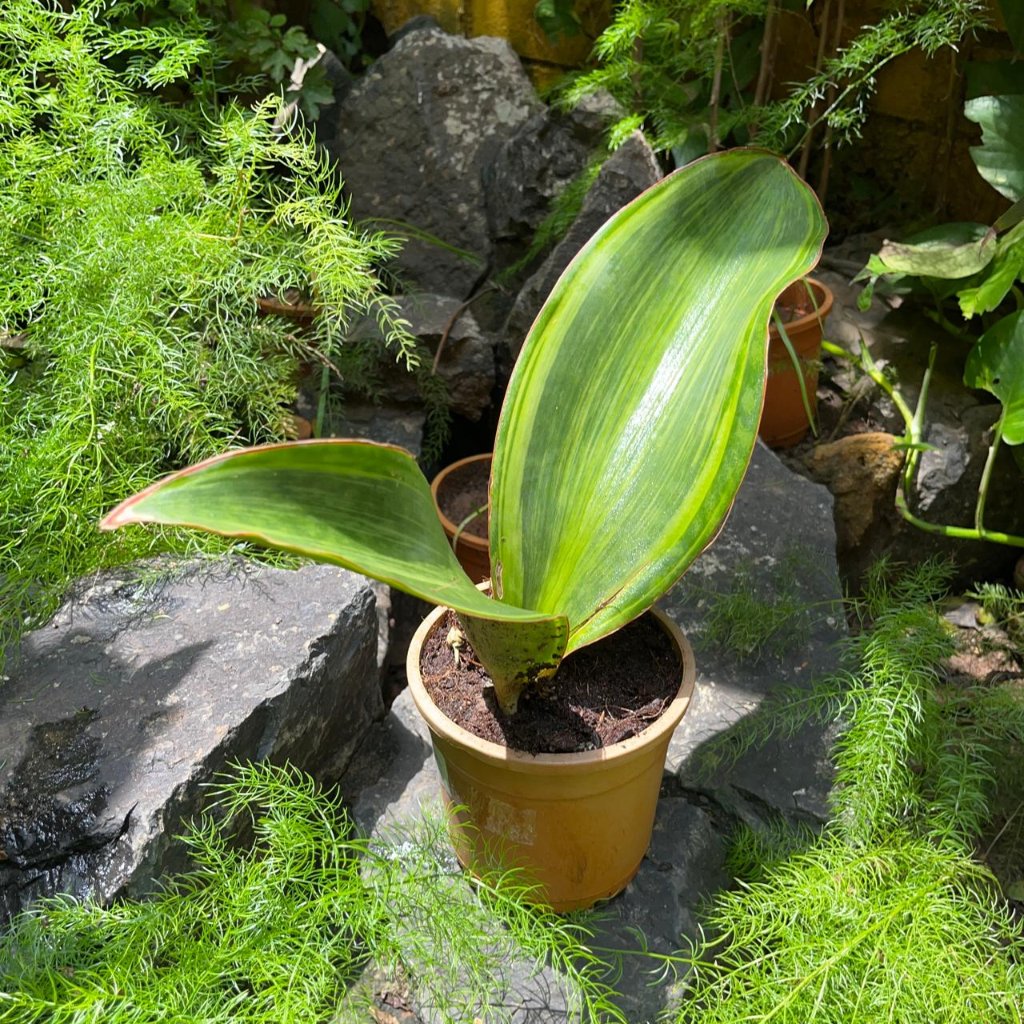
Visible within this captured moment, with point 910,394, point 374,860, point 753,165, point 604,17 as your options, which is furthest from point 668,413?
point 604,17

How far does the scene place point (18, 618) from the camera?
1.38 meters

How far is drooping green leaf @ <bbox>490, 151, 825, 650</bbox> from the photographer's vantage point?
0.99 meters

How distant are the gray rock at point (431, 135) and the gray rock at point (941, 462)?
0.99 m

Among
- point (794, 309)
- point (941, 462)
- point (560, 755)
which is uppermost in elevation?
point (560, 755)

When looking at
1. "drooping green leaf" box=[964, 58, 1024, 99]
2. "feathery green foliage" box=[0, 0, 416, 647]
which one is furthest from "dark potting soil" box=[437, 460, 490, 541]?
"drooping green leaf" box=[964, 58, 1024, 99]

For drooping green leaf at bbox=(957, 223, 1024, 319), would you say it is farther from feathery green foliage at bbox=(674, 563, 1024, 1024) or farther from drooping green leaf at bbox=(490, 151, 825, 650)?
drooping green leaf at bbox=(490, 151, 825, 650)

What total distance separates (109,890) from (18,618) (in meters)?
0.46

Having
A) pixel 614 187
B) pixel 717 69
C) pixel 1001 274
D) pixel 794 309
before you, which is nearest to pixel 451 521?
pixel 614 187

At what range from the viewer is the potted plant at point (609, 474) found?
983mm

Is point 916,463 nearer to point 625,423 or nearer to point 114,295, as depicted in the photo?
point 625,423

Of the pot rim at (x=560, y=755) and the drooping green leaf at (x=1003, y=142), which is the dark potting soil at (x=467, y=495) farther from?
the drooping green leaf at (x=1003, y=142)

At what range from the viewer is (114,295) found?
1472 millimetres

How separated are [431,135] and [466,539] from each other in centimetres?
114

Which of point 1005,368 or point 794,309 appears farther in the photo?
point 794,309
